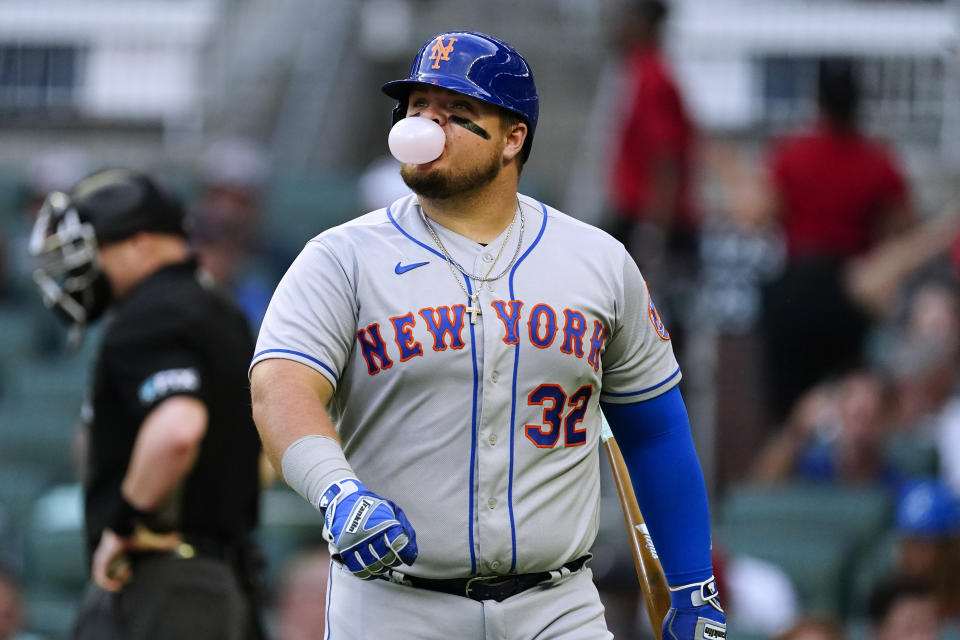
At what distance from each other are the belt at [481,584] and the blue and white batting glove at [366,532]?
0.40 meters

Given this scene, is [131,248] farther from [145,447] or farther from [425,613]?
[425,613]

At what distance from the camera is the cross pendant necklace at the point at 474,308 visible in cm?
375

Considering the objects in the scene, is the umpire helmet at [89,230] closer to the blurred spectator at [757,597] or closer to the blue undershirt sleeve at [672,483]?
the blue undershirt sleeve at [672,483]

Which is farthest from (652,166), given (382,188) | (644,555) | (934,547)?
(644,555)

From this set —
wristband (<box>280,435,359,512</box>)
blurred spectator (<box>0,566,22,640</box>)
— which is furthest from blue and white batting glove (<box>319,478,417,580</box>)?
blurred spectator (<box>0,566,22,640</box>)

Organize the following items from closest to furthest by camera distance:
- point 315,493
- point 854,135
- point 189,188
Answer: point 315,493
point 854,135
point 189,188

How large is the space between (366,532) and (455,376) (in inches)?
22.4

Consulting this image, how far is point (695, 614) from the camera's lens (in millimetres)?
4051

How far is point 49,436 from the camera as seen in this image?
30.3 feet

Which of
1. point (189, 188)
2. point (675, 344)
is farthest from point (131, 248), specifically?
point (189, 188)

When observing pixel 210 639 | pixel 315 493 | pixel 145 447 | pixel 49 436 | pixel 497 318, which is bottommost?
pixel 49 436

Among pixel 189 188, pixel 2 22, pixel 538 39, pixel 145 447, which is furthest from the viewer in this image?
pixel 2 22

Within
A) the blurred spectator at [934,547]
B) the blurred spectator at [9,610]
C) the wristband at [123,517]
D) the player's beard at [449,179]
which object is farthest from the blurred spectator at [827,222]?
the player's beard at [449,179]

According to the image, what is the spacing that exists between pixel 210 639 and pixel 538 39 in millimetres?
7805
